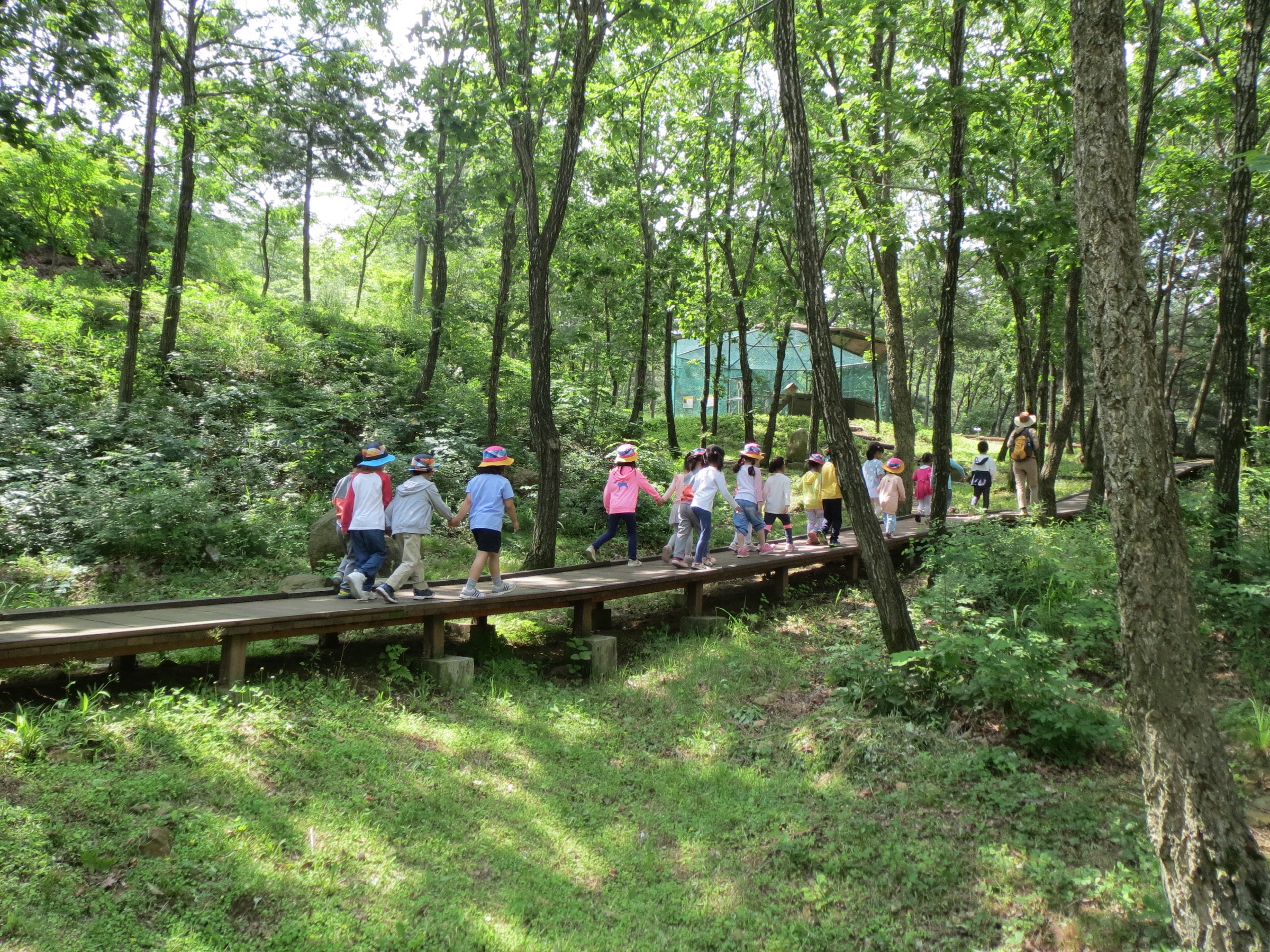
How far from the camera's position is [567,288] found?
17.1 metres

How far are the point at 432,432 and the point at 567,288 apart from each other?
452cm

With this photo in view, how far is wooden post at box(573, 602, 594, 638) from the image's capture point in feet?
31.0

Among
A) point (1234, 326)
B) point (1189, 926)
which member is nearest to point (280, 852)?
point (1189, 926)

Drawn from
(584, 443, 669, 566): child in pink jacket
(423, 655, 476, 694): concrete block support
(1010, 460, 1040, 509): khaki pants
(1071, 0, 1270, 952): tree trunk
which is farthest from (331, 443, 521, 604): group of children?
(1010, 460, 1040, 509): khaki pants

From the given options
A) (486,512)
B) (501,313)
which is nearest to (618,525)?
(486,512)

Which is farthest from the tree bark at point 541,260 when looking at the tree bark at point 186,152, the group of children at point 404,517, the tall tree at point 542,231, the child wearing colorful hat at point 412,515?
the tree bark at point 186,152

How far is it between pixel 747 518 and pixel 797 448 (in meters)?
15.6

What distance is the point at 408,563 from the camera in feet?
27.0

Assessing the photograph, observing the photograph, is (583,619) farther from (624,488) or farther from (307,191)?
(307,191)

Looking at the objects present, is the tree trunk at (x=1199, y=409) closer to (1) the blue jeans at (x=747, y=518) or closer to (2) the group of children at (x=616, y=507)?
(2) the group of children at (x=616, y=507)

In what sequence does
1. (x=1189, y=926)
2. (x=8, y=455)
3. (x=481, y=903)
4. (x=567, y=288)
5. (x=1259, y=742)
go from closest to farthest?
(x=1189, y=926) → (x=481, y=903) → (x=1259, y=742) → (x=8, y=455) → (x=567, y=288)

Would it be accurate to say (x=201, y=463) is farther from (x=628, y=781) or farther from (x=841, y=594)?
(x=841, y=594)

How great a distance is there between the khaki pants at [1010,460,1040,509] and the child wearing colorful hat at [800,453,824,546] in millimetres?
5199

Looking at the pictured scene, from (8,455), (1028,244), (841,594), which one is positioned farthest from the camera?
(841,594)
